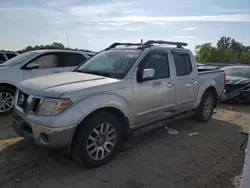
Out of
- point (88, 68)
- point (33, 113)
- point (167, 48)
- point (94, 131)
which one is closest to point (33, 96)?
point (33, 113)

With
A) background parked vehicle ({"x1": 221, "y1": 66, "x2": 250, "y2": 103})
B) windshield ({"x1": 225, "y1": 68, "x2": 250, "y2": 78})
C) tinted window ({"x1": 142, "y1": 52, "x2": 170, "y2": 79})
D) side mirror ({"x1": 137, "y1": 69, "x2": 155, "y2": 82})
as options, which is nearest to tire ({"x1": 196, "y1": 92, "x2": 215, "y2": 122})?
tinted window ({"x1": 142, "y1": 52, "x2": 170, "y2": 79})

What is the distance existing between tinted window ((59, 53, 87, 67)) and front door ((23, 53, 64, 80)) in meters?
0.15

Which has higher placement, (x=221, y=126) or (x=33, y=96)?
(x=33, y=96)

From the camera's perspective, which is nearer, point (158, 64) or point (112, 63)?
point (112, 63)

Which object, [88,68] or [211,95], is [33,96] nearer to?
[88,68]

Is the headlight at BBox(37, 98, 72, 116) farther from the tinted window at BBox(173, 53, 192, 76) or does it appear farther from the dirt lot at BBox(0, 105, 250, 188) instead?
the tinted window at BBox(173, 53, 192, 76)

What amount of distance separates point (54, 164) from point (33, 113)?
90cm

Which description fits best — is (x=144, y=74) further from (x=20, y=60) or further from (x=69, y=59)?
(x=20, y=60)

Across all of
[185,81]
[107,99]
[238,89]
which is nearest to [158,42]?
[185,81]

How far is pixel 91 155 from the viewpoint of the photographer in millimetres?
3445

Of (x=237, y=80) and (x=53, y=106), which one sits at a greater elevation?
(x=53, y=106)

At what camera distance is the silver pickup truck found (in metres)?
3.17

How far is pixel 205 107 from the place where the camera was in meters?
6.01

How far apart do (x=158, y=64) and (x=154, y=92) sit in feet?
1.97
